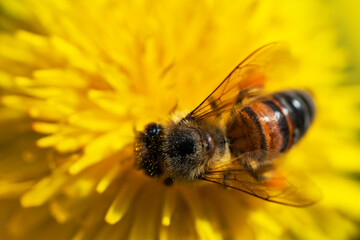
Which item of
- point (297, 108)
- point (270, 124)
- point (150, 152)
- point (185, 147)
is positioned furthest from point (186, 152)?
point (297, 108)

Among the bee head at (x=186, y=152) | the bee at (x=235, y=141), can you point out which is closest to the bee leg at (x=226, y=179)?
the bee at (x=235, y=141)

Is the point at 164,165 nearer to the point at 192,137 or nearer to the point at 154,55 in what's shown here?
the point at 192,137

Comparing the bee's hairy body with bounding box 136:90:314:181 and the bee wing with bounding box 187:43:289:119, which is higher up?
the bee wing with bounding box 187:43:289:119

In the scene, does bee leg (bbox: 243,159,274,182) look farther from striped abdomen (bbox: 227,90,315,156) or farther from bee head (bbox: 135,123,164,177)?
bee head (bbox: 135,123,164,177)

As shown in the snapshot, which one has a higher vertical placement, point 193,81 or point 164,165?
point 193,81

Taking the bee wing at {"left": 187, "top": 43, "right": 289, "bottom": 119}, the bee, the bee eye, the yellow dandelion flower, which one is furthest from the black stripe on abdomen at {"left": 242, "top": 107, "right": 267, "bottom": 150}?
the yellow dandelion flower

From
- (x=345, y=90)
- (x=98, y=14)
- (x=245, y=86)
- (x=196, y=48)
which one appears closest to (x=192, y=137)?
(x=245, y=86)

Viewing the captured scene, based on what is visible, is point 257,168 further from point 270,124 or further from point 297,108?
point 297,108
